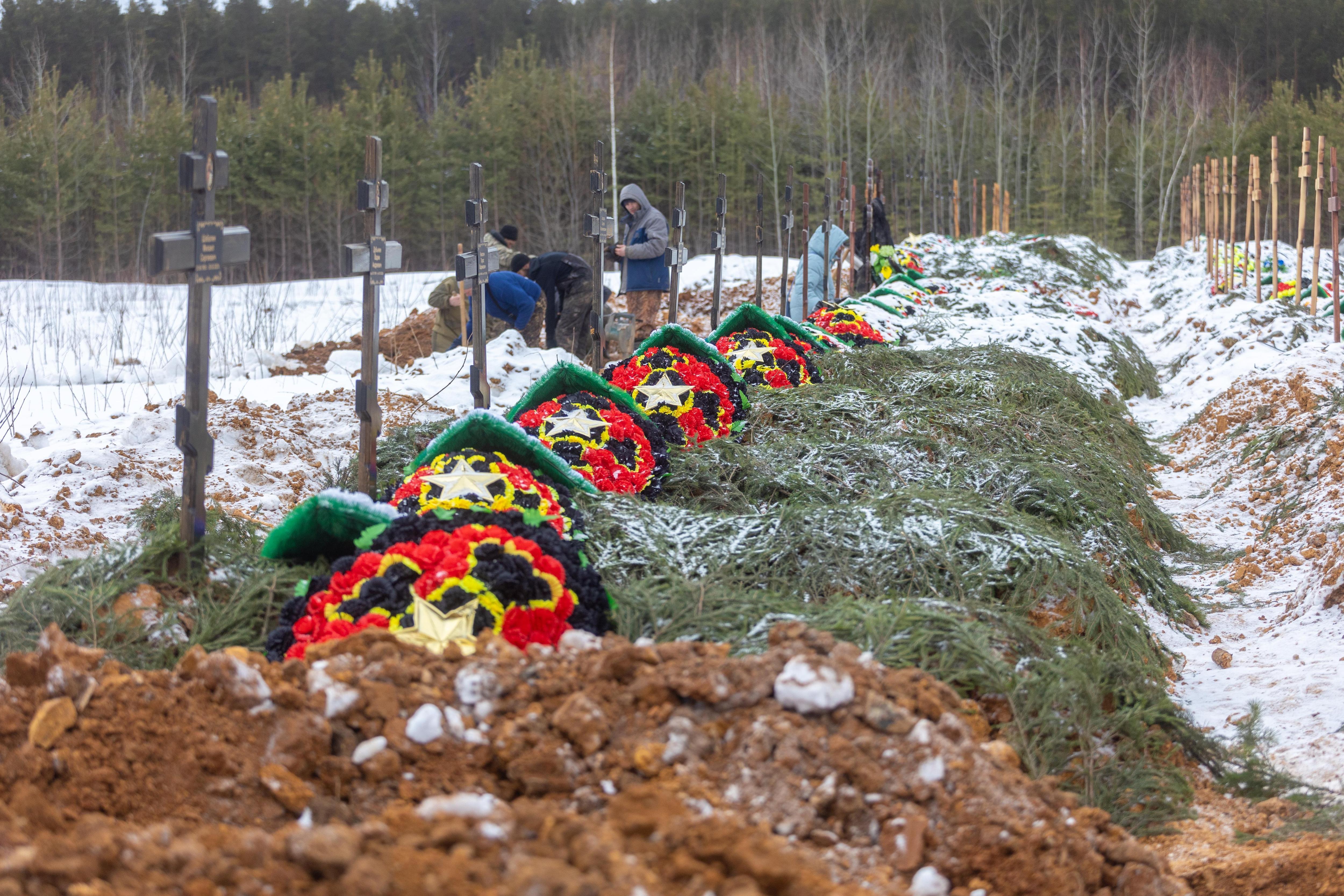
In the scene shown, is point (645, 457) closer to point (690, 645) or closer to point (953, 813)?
point (690, 645)

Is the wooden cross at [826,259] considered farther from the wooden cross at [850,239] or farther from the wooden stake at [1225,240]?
the wooden stake at [1225,240]

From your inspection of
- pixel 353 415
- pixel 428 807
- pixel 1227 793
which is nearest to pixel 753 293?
pixel 353 415

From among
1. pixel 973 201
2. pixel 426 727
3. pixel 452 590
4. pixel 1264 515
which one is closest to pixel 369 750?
pixel 426 727

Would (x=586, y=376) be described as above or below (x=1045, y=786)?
above

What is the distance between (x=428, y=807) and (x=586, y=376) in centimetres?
289

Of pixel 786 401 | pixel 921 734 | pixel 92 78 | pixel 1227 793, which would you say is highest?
pixel 92 78

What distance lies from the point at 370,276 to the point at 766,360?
2498 mm

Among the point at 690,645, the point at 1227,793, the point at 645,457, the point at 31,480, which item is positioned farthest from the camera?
the point at 31,480

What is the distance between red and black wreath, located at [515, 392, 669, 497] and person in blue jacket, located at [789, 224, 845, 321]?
24.1ft

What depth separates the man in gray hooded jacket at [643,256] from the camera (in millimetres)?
9836

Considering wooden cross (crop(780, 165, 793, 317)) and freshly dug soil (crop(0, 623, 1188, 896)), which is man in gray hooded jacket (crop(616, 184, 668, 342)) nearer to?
wooden cross (crop(780, 165, 793, 317))

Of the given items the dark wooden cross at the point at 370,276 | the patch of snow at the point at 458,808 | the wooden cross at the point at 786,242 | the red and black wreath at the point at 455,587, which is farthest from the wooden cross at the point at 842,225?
the patch of snow at the point at 458,808

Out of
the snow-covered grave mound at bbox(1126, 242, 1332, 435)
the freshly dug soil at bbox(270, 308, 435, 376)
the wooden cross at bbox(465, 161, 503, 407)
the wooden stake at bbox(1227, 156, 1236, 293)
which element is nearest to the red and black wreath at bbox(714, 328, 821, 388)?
the wooden cross at bbox(465, 161, 503, 407)

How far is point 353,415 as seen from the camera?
22.0 ft
